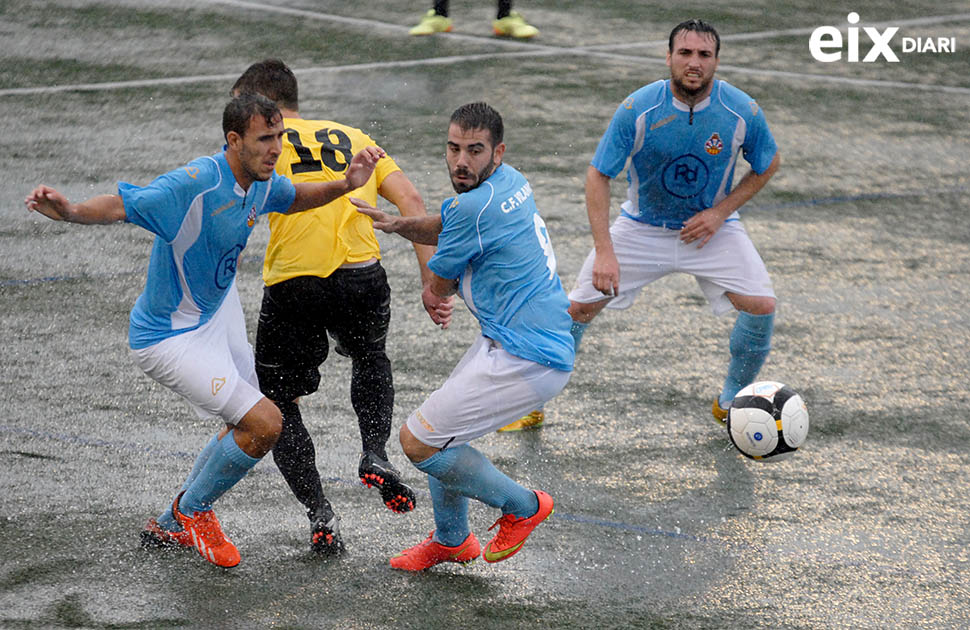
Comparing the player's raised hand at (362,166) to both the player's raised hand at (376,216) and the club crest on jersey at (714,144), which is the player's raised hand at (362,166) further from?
the club crest on jersey at (714,144)

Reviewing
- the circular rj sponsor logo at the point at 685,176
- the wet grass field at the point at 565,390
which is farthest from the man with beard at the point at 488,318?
the circular rj sponsor logo at the point at 685,176

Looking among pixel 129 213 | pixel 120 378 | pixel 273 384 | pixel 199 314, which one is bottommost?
pixel 120 378

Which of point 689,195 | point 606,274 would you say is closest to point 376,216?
point 606,274

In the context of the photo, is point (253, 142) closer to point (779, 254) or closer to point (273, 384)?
point (273, 384)

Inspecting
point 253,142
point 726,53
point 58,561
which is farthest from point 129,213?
point 726,53

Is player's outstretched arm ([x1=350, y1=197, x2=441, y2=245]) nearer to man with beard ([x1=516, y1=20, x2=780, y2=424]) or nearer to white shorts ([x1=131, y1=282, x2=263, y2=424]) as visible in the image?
white shorts ([x1=131, y1=282, x2=263, y2=424])

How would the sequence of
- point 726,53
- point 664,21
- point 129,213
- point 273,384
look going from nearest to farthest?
point 129,213 < point 273,384 < point 726,53 < point 664,21

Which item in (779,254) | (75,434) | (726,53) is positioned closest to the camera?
(75,434)

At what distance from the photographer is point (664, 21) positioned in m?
14.5

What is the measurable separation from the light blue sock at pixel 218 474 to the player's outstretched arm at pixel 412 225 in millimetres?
1079

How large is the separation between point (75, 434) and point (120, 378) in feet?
2.33

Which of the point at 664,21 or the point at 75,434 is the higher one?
the point at 664,21

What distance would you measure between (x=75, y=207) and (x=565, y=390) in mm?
3244

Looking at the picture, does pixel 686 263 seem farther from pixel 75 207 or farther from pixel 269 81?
pixel 75 207
